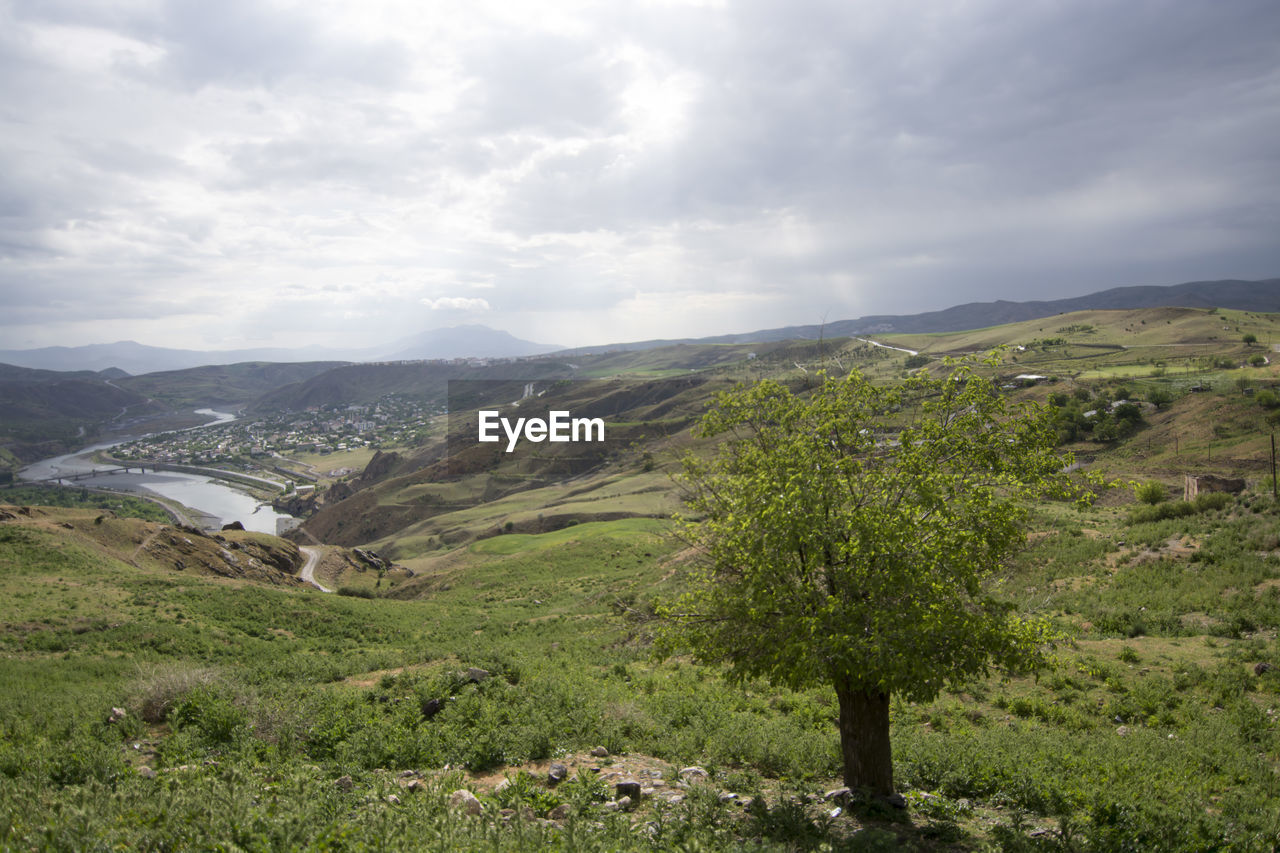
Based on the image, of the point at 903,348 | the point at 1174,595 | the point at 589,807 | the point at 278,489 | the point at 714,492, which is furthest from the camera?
the point at 903,348

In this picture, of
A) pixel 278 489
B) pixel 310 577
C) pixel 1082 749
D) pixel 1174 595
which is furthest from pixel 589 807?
pixel 278 489

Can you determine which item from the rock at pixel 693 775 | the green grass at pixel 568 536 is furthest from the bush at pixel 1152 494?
the rock at pixel 693 775

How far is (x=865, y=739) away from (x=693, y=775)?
240 centimetres

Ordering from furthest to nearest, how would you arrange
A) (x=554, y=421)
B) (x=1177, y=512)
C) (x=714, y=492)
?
1. (x=554, y=421)
2. (x=1177, y=512)
3. (x=714, y=492)

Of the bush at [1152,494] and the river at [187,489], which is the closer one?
the bush at [1152,494]

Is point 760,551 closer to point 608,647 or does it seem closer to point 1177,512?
point 608,647

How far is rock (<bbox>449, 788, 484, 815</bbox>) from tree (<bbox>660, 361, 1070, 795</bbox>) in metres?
3.15

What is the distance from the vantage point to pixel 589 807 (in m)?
7.11

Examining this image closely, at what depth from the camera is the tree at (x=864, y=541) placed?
7.27 m

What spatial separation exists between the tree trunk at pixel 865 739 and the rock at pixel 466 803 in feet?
15.2

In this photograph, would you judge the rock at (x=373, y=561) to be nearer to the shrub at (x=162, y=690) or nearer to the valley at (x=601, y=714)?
the valley at (x=601, y=714)

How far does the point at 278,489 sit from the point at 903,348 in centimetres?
16257

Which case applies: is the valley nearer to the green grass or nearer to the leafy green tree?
the green grass

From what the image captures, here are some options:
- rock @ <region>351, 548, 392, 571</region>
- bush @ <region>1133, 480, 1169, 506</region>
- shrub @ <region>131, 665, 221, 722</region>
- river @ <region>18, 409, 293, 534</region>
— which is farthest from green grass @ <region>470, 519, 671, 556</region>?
river @ <region>18, 409, 293, 534</region>
